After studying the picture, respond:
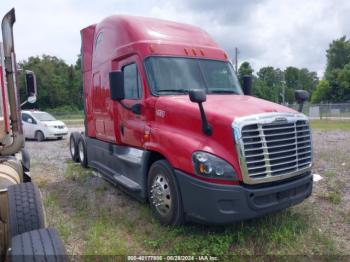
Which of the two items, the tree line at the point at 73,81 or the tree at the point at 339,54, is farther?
the tree at the point at 339,54

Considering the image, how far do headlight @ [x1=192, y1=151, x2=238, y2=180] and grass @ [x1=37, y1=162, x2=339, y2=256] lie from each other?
0.88 m

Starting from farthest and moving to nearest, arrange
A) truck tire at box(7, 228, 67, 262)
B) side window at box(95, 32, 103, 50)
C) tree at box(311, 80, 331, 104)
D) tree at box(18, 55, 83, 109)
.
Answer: tree at box(18, 55, 83, 109), tree at box(311, 80, 331, 104), side window at box(95, 32, 103, 50), truck tire at box(7, 228, 67, 262)

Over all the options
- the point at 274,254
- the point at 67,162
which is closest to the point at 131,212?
Answer: the point at 274,254

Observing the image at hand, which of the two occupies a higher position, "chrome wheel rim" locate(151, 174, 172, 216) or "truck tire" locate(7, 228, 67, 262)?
"truck tire" locate(7, 228, 67, 262)

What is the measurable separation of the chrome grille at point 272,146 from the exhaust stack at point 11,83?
10.2 feet

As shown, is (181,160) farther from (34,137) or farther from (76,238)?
(34,137)

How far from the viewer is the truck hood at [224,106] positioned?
426 cm

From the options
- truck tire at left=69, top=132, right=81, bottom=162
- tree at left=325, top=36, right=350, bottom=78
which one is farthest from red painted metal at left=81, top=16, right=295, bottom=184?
tree at left=325, top=36, right=350, bottom=78

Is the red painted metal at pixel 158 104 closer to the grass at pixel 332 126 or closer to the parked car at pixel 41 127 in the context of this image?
the parked car at pixel 41 127

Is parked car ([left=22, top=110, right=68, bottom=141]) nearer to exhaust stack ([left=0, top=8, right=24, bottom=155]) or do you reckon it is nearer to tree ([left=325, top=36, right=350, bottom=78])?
exhaust stack ([left=0, top=8, right=24, bottom=155])

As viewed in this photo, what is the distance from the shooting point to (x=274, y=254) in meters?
3.99

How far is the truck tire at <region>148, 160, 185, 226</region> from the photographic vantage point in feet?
14.6

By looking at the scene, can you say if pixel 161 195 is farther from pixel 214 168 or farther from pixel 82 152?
pixel 82 152

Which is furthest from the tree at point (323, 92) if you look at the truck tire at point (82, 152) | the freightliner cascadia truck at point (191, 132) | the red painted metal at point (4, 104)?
the red painted metal at point (4, 104)
